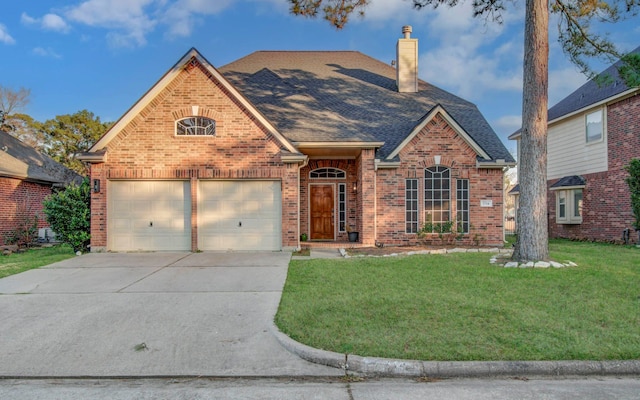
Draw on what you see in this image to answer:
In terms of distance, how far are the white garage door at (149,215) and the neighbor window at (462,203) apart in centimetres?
872

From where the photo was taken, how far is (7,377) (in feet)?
12.8

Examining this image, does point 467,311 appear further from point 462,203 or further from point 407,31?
point 407,31

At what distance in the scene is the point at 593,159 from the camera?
15.8 metres

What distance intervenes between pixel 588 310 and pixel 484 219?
8103 millimetres

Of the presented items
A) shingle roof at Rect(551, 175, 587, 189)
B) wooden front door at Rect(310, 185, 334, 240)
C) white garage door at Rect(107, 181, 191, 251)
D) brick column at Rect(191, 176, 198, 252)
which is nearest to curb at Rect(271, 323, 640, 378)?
brick column at Rect(191, 176, 198, 252)

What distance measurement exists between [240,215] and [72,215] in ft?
16.4

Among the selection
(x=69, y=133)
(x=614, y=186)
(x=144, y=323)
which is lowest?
(x=144, y=323)

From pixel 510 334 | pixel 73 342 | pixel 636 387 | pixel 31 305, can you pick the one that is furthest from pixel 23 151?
pixel 636 387

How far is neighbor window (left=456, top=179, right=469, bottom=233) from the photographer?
13.2 m

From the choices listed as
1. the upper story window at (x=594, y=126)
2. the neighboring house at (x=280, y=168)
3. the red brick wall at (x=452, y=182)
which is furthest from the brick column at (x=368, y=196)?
the upper story window at (x=594, y=126)

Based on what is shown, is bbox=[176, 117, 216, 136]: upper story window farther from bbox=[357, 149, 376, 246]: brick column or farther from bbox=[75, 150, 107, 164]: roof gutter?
bbox=[357, 149, 376, 246]: brick column

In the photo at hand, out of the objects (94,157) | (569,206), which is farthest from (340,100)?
(569,206)

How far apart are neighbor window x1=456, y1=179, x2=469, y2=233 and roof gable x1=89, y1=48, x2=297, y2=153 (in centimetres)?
578

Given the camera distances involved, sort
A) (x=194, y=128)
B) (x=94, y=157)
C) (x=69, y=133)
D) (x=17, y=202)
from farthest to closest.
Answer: (x=69, y=133)
(x=17, y=202)
(x=194, y=128)
(x=94, y=157)
